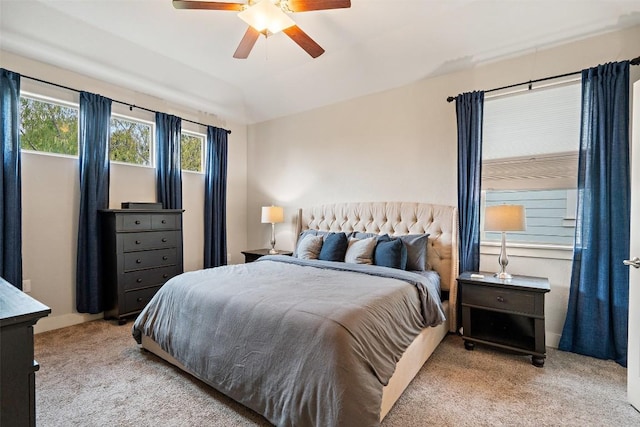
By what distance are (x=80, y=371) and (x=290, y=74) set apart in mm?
3853

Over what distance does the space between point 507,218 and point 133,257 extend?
12.7ft

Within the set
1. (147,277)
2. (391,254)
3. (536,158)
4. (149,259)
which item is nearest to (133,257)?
(149,259)

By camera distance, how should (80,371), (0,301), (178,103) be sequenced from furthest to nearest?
(178,103) → (80,371) → (0,301)

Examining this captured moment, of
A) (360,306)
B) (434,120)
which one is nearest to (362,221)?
(434,120)

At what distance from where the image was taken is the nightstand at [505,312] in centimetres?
252

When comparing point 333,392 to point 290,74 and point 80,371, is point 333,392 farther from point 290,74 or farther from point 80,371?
point 290,74

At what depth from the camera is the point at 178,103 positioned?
4.44m

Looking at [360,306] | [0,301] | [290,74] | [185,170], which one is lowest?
[360,306]

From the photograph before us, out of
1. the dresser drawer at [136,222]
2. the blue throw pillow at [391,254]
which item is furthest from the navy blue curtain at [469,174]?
the dresser drawer at [136,222]

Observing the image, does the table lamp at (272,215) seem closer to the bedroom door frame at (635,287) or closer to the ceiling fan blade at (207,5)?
the ceiling fan blade at (207,5)

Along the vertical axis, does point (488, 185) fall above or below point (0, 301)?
above

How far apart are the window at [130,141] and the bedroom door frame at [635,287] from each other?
16.0 ft

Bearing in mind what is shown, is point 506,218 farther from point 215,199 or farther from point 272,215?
point 215,199

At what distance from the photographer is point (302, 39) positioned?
2582 millimetres
